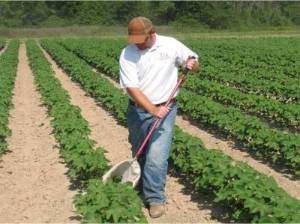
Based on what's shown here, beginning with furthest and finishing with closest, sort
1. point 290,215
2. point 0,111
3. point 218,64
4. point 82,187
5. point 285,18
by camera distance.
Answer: point 285,18, point 218,64, point 0,111, point 82,187, point 290,215

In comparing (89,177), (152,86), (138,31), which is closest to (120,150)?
(89,177)

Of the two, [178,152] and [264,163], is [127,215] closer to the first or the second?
[178,152]

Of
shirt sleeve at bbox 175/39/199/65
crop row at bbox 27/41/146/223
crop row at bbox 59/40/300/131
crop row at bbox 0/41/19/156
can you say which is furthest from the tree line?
shirt sleeve at bbox 175/39/199/65

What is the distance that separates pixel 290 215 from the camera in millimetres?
4797

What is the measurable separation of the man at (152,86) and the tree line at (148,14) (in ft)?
228

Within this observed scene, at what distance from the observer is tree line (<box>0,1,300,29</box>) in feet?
245

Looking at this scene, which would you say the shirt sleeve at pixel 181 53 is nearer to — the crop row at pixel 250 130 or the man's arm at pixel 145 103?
the man's arm at pixel 145 103

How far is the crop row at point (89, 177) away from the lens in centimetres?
504

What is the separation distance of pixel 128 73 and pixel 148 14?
75548 millimetres

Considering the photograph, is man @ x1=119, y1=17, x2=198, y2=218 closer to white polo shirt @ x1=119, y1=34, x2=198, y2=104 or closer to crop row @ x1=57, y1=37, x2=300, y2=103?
white polo shirt @ x1=119, y1=34, x2=198, y2=104

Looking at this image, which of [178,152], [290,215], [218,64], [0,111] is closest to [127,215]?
[290,215]

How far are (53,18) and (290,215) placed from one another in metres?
76.3

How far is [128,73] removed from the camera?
548 centimetres

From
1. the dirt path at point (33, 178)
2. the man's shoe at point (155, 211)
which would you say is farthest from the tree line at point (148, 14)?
the man's shoe at point (155, 211)
